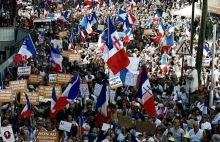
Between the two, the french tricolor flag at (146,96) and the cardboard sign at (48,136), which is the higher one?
the french tricolor flag at (146,96)

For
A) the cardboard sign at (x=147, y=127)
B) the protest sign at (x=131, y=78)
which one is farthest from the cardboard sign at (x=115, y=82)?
the cardboard sign at (x=147, y=127)

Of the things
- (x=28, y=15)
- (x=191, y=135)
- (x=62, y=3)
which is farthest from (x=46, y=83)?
(x=62, y=3)

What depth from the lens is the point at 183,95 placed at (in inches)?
700

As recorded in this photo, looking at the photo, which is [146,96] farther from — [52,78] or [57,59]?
[57,59]

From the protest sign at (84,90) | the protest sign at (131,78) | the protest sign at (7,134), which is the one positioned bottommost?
the protest sign at (7,134)

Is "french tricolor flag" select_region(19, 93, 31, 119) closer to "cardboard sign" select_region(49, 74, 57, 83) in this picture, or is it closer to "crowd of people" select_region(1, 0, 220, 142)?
"crowd of people" select_region(1, 0, 220, 142)

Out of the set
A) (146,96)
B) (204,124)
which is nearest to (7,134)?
(146,96)

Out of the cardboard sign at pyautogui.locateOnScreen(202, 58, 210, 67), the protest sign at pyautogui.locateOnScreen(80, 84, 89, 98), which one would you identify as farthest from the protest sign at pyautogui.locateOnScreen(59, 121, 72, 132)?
the cardboard sign at pyautogui.locateOnScreen(202, 58, 210, 67)

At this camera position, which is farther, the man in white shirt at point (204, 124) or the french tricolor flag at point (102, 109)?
the french tricolor flag at point (102, 109)

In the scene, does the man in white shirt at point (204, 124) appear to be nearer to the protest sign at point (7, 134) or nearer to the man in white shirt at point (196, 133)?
the man in white shirt at point (196, 133)

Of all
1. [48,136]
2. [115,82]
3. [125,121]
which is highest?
[115,82]

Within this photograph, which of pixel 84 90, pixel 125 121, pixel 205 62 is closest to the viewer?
pixel 125 121

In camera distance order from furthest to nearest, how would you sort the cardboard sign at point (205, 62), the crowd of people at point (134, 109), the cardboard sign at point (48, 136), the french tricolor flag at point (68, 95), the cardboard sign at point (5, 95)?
the cardboard sign at point (205, 62) → the cardboard sign at point (5, 95) → the french tricolor flag at point (68, 95) → the crowd of people at point (134, 109) → the cardboard sign at point (48, 136)

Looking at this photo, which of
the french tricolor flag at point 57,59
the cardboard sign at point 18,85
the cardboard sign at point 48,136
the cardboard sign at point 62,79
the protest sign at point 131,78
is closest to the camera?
the cardboard sign at point 48,136
